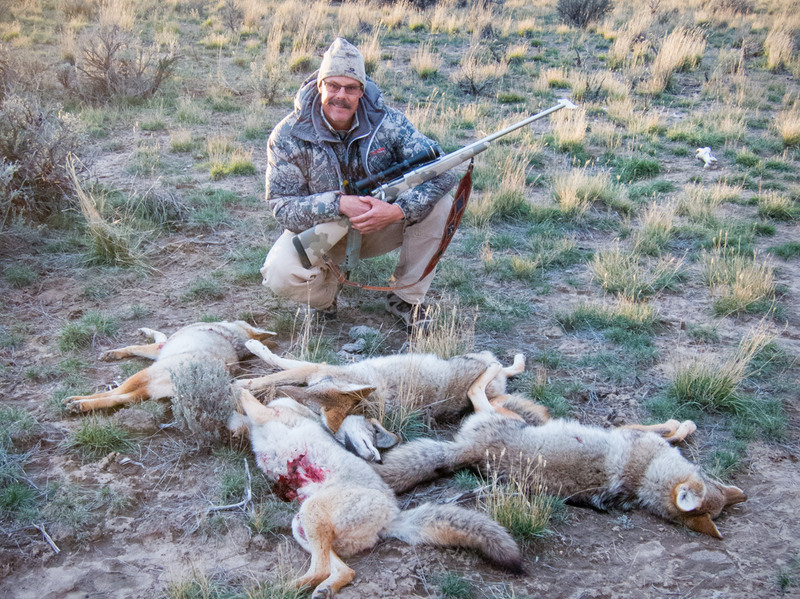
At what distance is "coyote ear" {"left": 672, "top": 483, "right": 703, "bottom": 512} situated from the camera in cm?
316

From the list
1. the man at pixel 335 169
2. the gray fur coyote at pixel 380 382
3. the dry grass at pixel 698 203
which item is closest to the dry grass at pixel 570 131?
the dry grass at pixel 698 203

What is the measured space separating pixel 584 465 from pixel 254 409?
193 cm

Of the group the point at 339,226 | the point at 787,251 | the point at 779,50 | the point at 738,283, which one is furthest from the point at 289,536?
the point at 779,50

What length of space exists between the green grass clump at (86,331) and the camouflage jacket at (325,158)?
5.07ft

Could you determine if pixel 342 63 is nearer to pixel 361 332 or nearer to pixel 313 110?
pixel 313 110

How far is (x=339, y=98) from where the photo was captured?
4.43 m

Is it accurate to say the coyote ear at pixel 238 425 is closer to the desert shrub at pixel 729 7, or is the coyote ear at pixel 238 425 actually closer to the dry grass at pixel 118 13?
the dry grass at pixel 118 13

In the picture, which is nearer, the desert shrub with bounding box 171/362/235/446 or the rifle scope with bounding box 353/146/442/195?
the desert shrub with bounding box 171/362/235/446

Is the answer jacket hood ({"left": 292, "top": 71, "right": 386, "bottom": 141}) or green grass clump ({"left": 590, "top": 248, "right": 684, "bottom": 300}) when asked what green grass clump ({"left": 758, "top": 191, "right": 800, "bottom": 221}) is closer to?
green grass clump ({"left": 590, "top": 248, "right": 684, "bottom": 300})

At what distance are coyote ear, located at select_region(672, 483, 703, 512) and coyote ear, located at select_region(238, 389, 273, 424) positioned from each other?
2270 mm

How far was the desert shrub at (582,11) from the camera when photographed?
56.3 feet

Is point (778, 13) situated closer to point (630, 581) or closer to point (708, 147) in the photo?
point (708, 147)

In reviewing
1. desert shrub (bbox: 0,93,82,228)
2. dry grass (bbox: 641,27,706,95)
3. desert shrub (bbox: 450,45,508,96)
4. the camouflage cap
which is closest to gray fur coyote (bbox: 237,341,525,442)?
the camouflage cap

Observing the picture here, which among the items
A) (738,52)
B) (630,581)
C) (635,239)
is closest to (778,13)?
(738,52)
